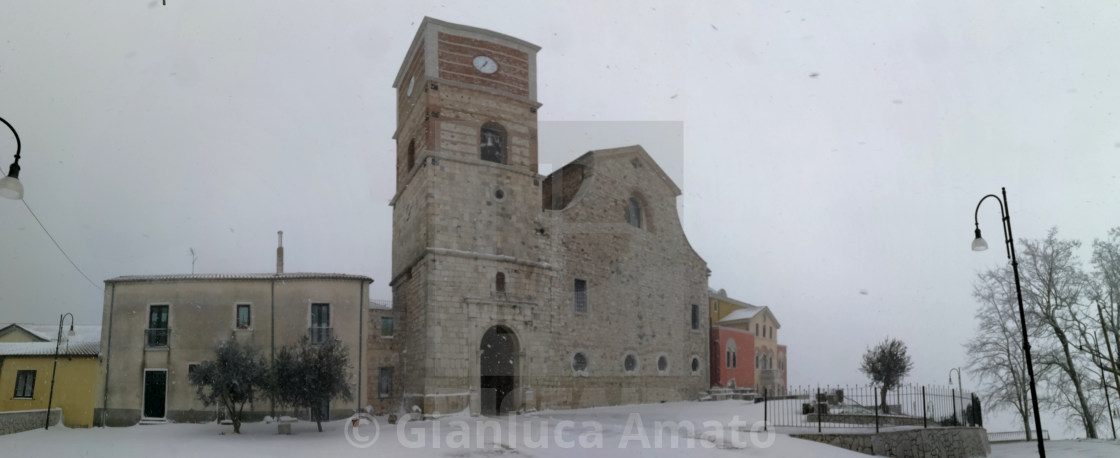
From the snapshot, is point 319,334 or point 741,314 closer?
point 319,334

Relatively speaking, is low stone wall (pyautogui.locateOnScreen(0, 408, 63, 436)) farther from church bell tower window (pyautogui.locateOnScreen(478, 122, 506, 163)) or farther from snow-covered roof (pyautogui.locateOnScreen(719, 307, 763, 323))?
snow-covered roof (pyautogui.locateOnScreen(719, 307, 763, 323))

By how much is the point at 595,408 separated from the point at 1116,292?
59.8 ft

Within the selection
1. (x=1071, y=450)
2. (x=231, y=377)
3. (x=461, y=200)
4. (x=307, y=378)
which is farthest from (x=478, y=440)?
(x=1071, y=450)

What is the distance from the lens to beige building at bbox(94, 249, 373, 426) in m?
23.9

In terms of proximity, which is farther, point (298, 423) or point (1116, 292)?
point (1116, 292)

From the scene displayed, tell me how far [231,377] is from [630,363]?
15007mm

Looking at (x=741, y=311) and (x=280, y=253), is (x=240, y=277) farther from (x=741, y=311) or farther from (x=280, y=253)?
(x=741, y=311)

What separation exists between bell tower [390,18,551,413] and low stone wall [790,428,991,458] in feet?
36.8

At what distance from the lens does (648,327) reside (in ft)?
102

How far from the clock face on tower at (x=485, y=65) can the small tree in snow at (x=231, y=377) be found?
12310mm

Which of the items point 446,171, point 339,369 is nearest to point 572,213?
point 446,171

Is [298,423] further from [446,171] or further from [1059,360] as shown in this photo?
[1059,360]

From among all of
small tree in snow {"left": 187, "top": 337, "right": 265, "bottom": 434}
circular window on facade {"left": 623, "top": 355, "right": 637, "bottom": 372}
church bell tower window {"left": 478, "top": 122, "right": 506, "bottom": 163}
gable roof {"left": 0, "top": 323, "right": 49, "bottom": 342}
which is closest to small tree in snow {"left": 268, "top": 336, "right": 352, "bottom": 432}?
small tree in snow {"left": 187, "top": 337, "right": 265, "bottom": 434}

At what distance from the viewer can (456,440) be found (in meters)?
18.6
